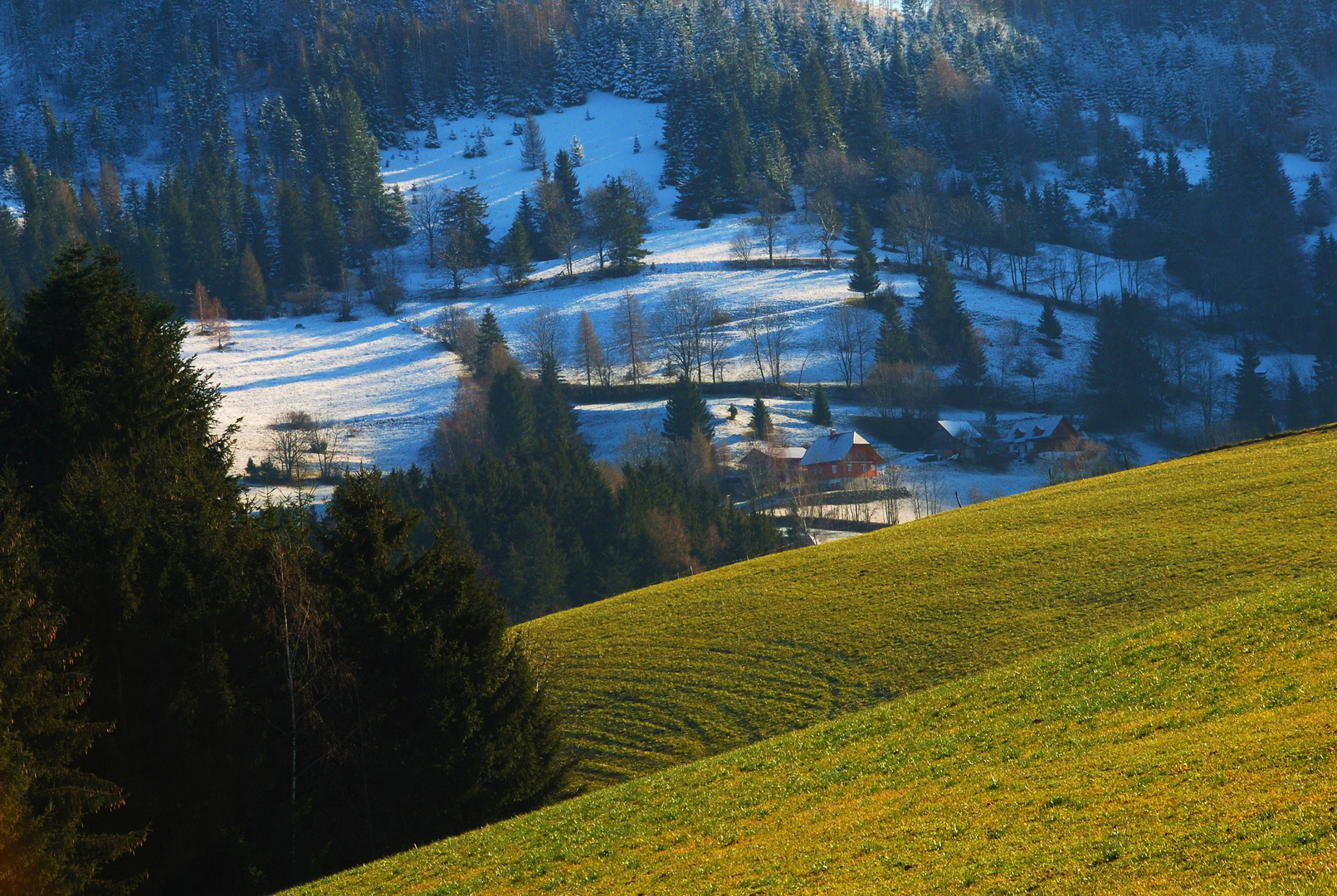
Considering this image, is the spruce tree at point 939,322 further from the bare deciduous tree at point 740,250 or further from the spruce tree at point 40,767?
the spruce tree at point 40,767

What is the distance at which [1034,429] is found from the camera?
4550 inches

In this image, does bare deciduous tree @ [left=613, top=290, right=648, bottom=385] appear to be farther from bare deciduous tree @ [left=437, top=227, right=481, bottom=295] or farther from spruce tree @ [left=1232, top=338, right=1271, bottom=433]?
spruce tree @ [left=1232, top=338, right=1271, bottom=433]

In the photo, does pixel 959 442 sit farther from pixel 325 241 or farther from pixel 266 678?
pixel 325 241

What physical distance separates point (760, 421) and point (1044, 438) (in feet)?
106

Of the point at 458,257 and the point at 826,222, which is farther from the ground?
the point at 458,257

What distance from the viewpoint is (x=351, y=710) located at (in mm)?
23969

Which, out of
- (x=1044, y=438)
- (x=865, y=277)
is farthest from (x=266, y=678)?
(x=865, y=277)

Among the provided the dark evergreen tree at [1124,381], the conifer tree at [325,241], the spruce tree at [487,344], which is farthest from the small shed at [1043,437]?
the conifer tree at [325,241]

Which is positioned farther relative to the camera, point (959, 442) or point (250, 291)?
point (250, 291)

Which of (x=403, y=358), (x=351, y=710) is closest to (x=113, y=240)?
(x=403, y=358)

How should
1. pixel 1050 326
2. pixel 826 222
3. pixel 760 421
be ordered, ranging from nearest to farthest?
pixel 760 421 < pixel 1050 326 < pixel 826 222

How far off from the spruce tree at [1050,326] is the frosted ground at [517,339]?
82.3 inches

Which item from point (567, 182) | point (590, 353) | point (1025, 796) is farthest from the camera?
point (567, 182)

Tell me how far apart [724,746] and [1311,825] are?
18.2m
